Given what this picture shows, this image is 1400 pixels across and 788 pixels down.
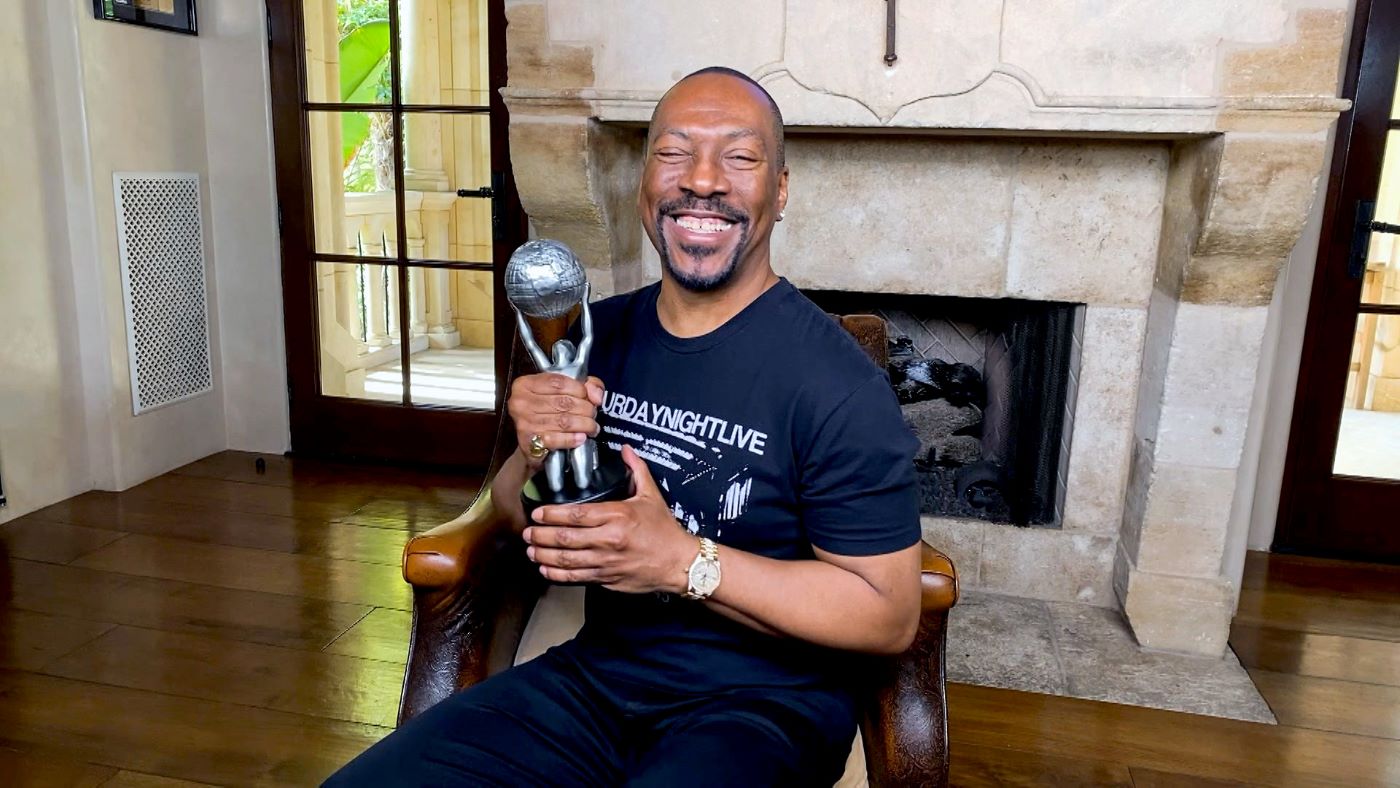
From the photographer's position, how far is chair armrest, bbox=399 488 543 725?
1.36m

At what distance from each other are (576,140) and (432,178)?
1.12 meters

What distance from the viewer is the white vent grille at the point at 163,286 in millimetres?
3311

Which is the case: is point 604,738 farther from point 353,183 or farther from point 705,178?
point 353,183

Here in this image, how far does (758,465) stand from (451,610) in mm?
478

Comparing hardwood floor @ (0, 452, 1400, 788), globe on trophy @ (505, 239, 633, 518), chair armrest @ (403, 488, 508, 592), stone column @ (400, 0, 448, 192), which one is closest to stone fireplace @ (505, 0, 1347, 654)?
hardwood floor @ (0, 452, 1400, 788)

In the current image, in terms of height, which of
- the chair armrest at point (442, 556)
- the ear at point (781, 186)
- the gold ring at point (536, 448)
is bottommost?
the chair armrest at point (442, 556)

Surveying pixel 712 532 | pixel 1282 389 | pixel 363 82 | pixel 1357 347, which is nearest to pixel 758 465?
pixel 712 532

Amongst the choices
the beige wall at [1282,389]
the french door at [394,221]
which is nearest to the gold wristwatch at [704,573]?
the beige wall at [1282,389]

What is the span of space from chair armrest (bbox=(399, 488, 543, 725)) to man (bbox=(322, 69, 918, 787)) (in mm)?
118

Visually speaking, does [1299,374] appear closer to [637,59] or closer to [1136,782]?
[1136,782]

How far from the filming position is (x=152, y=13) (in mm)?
3318

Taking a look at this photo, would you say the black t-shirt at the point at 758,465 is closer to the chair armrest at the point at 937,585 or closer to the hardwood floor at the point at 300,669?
the chair armrest at the point at 937,585

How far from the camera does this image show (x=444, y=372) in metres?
3.64

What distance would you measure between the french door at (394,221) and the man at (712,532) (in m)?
2.18
